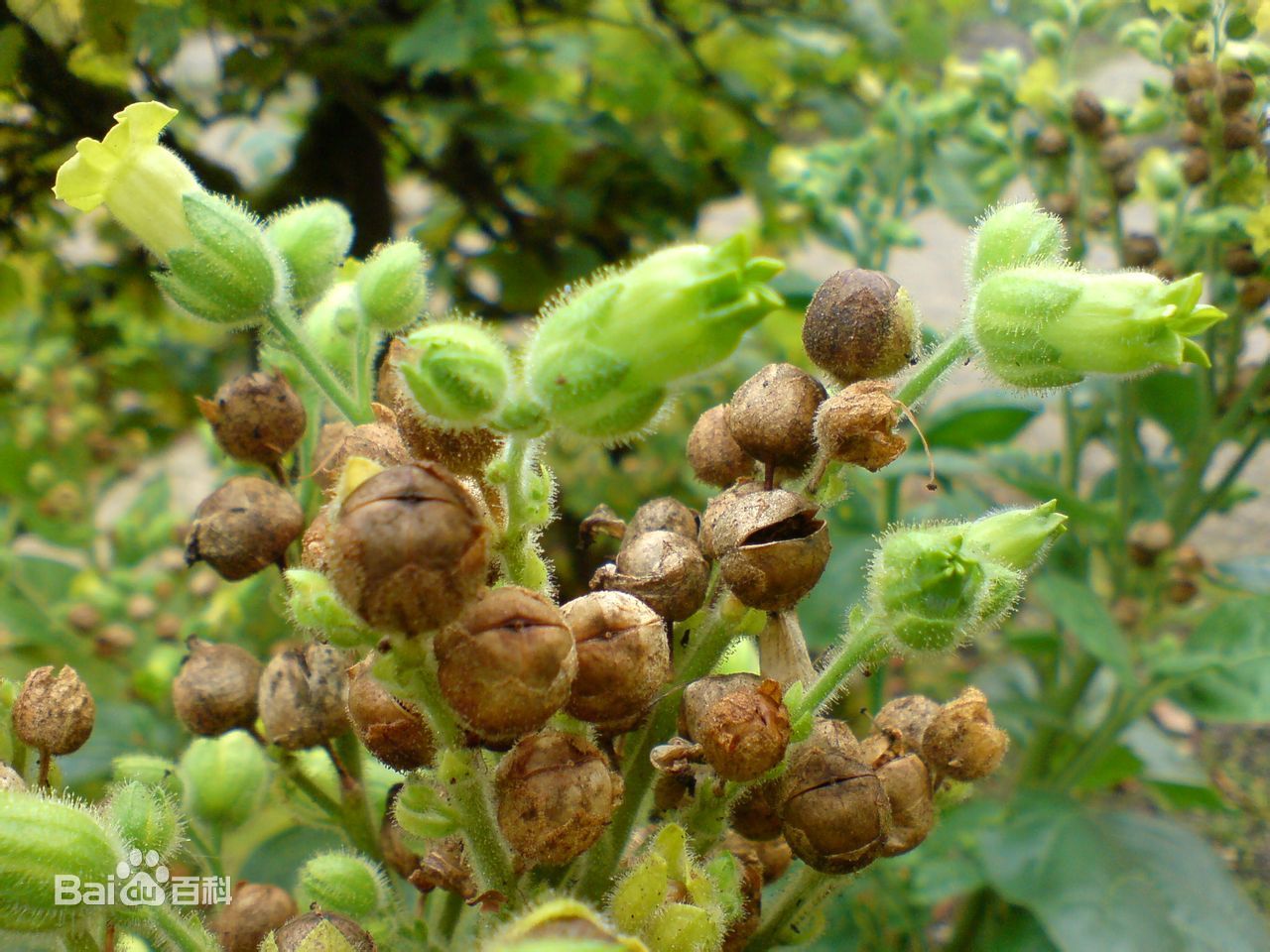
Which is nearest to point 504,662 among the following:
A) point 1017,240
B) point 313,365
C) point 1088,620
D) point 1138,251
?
point 313,365

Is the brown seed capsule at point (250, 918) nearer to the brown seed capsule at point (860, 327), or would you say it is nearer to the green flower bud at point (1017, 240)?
the brown seed capsule at point (860, 327)

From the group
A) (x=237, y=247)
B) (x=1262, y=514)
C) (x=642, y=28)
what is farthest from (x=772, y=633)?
(x=1262, y=514)

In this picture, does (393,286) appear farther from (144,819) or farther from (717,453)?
(144,819)

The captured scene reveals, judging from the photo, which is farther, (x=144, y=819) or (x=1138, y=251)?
(x=1138, y=251)

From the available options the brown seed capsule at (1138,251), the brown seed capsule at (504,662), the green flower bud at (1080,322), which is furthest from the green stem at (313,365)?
the brown seed capsule at (1138,251)

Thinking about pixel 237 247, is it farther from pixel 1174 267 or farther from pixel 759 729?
pixel 1174 267
